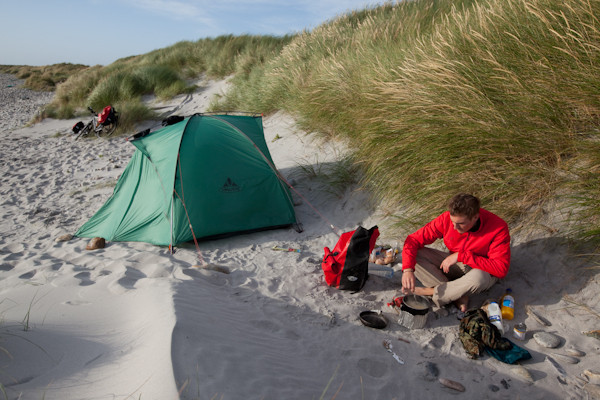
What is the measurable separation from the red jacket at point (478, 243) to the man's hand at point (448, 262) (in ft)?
0.17

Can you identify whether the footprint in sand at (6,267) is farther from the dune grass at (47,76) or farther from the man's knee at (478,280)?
the dune grass at (47,76)

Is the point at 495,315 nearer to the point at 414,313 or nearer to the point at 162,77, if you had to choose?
the point at 414,313

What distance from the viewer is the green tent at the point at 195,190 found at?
4.95m

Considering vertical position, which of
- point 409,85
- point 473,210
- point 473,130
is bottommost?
point 473,210

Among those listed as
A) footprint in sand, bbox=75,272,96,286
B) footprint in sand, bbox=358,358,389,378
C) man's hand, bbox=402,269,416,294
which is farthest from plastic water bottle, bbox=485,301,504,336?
footprint in sand, bbox=75,272,96,286

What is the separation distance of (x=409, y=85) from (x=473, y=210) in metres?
2.50

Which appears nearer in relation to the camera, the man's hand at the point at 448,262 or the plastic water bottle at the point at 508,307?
the plastic water bottle at the point at 508,307

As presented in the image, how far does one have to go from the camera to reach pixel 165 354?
220 cm

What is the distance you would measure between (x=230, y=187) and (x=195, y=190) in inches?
18.6

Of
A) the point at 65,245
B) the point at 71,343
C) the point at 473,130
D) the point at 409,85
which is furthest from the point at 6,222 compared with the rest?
the point at 473,130

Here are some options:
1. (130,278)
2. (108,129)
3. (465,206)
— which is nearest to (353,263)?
(465,206)

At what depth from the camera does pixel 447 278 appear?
137 inches

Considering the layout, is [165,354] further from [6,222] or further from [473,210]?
[6,222]

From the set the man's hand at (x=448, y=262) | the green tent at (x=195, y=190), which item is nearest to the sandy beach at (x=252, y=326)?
the green tent at (x=195, y=190)
